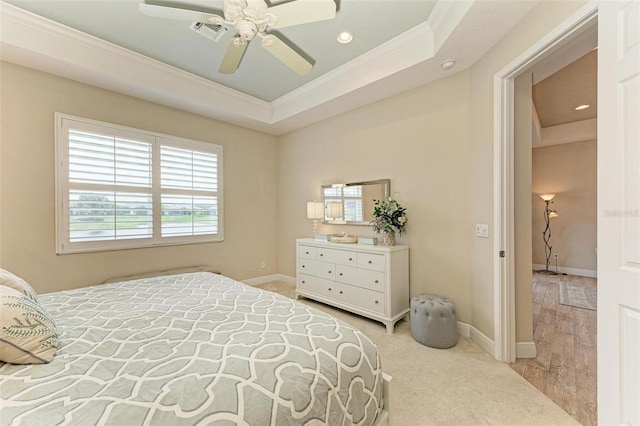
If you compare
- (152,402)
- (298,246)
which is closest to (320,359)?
(152,402)

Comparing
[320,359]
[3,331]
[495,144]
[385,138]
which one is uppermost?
[385,138]

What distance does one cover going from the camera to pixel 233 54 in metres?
2.04

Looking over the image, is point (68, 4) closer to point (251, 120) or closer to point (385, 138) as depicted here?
point (251, 120)

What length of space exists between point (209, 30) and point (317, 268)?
9.33ft

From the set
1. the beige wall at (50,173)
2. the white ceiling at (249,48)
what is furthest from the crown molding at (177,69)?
the beige wall at (50,173)

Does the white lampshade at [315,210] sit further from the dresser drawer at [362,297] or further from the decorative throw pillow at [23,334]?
the decorative throw pillow at [23,334]

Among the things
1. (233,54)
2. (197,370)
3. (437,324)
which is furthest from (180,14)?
(437,324)

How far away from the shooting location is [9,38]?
7.22ft

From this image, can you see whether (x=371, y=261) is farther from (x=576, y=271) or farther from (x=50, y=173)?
(x=576, y=271)

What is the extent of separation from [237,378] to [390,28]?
2.93 meters

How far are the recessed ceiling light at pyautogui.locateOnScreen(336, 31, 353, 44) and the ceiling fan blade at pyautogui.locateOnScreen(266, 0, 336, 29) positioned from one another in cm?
90

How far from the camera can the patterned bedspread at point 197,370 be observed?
2.52 ft

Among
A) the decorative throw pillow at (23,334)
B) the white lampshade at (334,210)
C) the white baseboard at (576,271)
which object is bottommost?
the white baseboard at (576,271)
